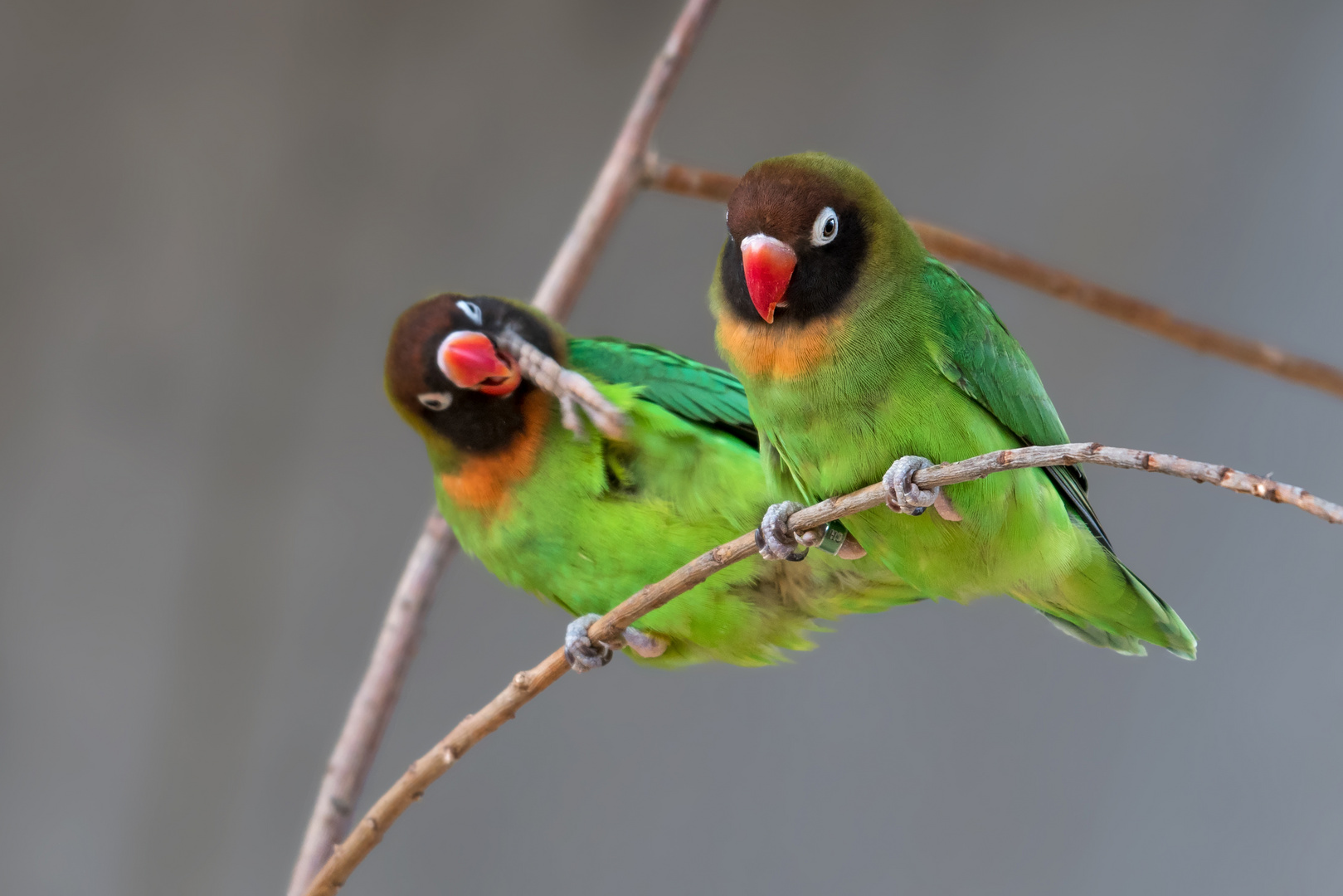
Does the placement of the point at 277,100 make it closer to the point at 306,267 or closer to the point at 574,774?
the point at 306,267

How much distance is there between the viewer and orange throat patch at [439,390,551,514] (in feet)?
6.22

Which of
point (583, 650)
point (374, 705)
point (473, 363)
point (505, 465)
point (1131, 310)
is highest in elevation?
point (1131, 310)

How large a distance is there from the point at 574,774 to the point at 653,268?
191 cm

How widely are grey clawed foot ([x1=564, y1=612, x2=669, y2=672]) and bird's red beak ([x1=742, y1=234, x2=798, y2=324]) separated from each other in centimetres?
59

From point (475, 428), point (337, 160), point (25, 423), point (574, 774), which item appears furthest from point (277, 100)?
point (574, 774)

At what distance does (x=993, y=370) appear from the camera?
1.37 metres

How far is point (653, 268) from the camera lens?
3.94 m

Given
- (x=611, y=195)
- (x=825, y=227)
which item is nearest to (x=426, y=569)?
(x=611, y=195)

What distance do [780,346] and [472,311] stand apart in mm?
837

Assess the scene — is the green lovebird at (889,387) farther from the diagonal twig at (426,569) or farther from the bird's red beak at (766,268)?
the diagonal twig at (426,569)

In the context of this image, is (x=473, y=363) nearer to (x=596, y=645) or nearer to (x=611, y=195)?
(x=596, y=645)

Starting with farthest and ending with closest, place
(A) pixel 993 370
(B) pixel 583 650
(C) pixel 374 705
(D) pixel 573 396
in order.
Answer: (C) pixel 374 705
(D) pixel 573 396
(B) pixel 583 650
(A) pixel 993 370

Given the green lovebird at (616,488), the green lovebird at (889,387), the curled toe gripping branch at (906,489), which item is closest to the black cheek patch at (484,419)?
the green lovebird at (616,488)

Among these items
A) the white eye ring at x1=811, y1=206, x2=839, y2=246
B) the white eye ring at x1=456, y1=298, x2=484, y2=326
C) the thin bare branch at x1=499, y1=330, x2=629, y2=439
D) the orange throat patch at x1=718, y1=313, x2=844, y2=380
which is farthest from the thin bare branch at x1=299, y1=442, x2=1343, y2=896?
the white eye ring at x1=456, y1=298, x2=484, y2=326
